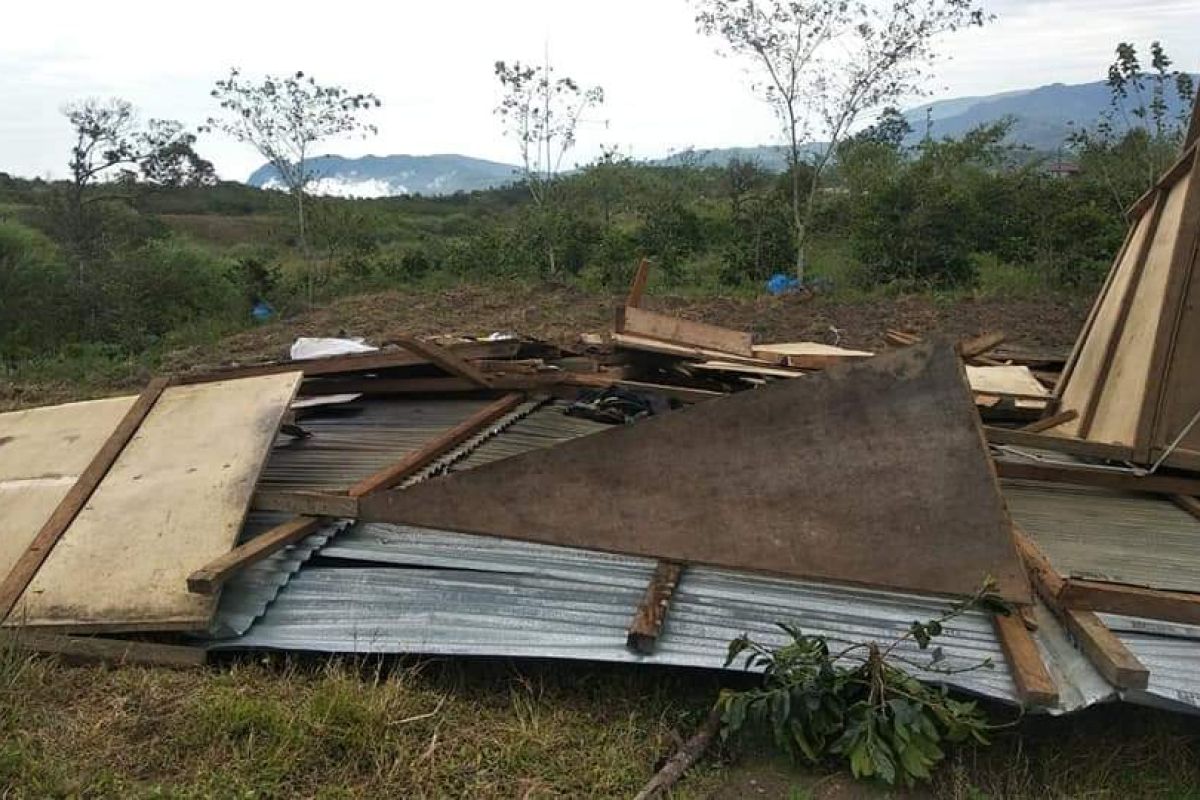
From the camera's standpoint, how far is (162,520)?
319 cm

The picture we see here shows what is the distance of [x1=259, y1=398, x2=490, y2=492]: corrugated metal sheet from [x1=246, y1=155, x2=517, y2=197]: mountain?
8243 mm

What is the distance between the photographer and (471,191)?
110 feet

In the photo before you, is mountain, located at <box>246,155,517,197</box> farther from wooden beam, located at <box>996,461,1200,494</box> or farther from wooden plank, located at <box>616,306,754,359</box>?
wooden beam, located at <box>996,461,1200,494</box>

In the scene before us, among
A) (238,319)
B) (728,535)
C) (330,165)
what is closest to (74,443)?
(728,535)

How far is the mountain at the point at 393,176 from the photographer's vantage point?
12.6 metres

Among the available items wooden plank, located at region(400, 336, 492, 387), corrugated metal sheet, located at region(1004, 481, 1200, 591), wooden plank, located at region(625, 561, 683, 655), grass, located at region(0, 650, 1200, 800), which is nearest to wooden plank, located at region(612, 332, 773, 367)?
wooden plank, located at region(400, 336, 492, 387)

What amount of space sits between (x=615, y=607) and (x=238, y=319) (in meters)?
9.81

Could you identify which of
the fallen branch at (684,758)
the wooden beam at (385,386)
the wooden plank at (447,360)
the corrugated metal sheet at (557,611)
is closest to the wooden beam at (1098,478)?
the corrugated metal sheet at (557,611)

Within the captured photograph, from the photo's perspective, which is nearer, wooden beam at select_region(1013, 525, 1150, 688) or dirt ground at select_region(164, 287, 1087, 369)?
wooden beam at select_region(1013, 525, 1150, 688)

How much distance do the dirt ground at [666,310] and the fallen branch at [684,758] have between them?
5.63m

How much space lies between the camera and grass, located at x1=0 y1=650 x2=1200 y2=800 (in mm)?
2350

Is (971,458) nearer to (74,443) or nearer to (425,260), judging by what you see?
(74,443)

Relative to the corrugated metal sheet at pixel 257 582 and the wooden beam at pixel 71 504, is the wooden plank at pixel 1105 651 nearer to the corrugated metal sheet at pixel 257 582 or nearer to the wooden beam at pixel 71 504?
the corrugated metal sheet at pixel 257 582

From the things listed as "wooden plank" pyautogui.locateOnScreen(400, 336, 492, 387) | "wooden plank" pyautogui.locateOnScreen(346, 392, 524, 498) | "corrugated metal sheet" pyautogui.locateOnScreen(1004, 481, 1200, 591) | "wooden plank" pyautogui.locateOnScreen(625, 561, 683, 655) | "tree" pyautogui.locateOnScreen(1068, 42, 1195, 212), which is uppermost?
"tree" pyautogui.locateOnScreen(1068, 42, 1195, 212)
